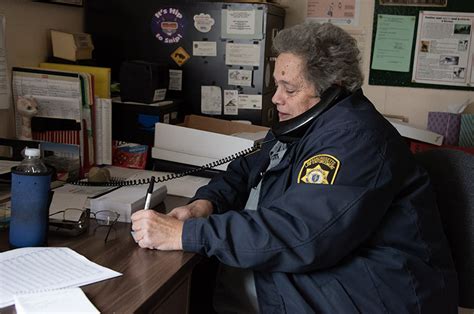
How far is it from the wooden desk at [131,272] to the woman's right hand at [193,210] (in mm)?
135

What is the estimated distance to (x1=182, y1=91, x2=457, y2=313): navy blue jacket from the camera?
1.23m

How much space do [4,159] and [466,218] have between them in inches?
53.8

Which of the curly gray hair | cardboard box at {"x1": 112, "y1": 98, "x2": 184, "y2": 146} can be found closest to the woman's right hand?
the curly gray hair

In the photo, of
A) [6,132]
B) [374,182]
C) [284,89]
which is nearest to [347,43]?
[284,89]

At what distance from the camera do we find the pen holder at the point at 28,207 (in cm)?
123

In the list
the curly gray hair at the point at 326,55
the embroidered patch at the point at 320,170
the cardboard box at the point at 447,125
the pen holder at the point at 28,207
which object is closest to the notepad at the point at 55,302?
the pen holder at the point at 28,207

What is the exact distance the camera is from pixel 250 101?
233 centimetres

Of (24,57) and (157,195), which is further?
(24,57)

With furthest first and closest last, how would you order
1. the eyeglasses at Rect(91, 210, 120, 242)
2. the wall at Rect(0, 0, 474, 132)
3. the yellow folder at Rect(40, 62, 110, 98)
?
the yellow folder at Rect(40, 62, 110, 98) < the wall at Rect(0, 0, 474, 132) < the eyeglasses at Rect(91, 210, 120, 242)

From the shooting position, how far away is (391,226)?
4.33 ft

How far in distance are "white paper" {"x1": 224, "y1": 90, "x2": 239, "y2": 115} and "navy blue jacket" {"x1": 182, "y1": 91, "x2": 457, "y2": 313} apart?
3.17ft

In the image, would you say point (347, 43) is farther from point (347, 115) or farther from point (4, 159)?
point (4, 159)

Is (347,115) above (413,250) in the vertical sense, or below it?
above

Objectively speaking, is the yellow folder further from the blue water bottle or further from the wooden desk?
the blue water bottle
